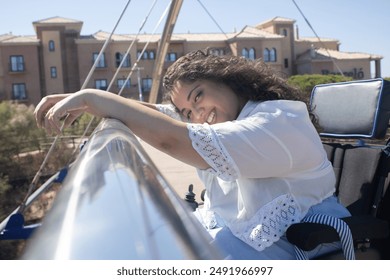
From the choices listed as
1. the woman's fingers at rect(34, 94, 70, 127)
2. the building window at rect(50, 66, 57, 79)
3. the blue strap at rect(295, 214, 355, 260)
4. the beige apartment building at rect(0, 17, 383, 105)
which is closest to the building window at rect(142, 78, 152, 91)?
the beige apartment building at rect(0, 17, 383, 105)

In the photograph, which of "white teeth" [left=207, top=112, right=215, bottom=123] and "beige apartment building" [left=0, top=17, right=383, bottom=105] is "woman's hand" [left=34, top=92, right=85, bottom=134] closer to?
"white teeth" [left=207, top=112, right=215, bottom=123]

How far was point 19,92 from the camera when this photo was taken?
2553cm

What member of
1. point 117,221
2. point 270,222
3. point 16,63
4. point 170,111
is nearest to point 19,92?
point 16,63

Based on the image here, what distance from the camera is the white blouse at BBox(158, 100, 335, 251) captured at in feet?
3.15

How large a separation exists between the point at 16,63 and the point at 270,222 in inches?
1037

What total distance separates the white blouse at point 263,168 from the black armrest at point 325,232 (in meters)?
0.04

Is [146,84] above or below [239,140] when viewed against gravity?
below

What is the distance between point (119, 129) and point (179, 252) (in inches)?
17.3

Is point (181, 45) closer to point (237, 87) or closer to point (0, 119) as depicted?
point (0, 119)

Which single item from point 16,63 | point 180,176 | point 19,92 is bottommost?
point 19,92

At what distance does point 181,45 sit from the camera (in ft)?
87.4

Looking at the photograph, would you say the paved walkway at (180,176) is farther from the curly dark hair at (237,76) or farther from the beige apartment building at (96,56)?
the beige apartment building at (96,56)

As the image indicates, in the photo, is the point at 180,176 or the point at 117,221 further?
the point at 180,176

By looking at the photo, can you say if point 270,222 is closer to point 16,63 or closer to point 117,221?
point 117,221
